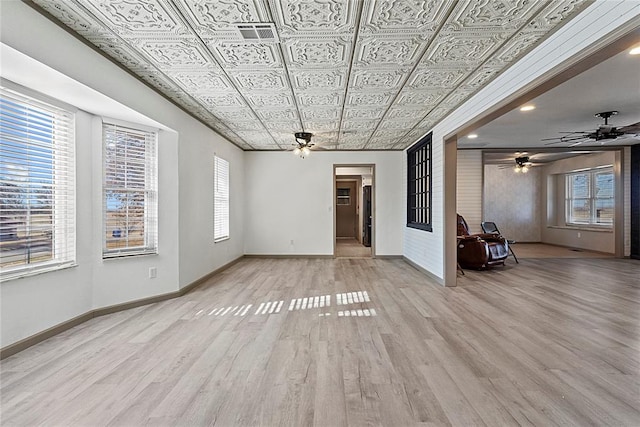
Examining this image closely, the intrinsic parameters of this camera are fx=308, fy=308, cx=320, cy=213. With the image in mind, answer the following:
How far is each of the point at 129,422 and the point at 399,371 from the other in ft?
5.85

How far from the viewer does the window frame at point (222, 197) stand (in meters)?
5.93

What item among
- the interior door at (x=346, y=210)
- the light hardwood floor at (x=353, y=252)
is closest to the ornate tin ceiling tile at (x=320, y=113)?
the light hardwood floor at (x=353, y=252)

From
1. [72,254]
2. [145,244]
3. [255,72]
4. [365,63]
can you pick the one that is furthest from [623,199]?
[72,254]

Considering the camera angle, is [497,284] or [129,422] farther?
[497,284]

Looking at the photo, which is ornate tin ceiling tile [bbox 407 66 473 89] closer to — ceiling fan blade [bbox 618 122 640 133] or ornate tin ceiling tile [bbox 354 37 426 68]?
ornate tin ceiling tile [bbox 354 37 426 68]

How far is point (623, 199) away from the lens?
25.2 feet

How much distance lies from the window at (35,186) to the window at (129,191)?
43 cm

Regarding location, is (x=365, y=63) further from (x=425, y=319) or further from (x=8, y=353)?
(x=8, y=353)

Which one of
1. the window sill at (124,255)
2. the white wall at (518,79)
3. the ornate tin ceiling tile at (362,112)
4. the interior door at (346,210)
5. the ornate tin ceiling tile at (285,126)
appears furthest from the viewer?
the interior door at (346,210)

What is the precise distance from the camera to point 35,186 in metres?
2.88

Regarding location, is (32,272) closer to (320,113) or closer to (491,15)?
(320,113)

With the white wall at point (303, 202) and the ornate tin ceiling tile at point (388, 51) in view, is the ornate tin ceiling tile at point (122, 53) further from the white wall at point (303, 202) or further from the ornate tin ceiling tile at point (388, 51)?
the white wall at point (303, 202)

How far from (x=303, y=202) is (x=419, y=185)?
281 centimetres

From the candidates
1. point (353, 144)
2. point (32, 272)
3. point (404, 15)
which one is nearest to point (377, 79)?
point (404, 15)
